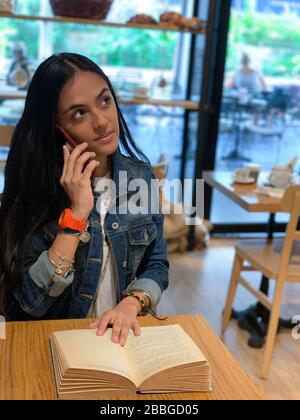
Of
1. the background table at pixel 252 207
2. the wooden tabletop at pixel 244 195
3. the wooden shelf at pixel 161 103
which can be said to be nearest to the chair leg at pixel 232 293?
the background table at pixel 252 207

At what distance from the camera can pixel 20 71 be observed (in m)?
3.44

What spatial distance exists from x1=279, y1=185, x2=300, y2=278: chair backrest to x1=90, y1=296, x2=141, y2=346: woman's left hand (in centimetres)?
117

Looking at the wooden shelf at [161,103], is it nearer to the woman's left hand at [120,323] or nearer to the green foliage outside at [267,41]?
the green foliage outside at [267,41]

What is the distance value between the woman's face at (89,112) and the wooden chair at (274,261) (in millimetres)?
1092

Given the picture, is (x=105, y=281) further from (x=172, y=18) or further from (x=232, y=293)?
(x=172, y=18)

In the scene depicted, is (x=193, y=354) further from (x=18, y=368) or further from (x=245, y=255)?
(x=245, y=255)

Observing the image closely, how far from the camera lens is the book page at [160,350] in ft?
3.34

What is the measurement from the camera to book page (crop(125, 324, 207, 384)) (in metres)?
1.02

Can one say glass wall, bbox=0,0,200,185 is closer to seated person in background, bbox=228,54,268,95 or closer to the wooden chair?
seated person in background, bbox=228,54,268,95

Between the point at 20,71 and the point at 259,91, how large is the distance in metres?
1.71

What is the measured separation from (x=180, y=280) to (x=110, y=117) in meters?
2.13

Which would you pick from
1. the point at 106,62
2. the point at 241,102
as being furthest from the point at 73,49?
the point at 241,102

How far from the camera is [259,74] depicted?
408cm

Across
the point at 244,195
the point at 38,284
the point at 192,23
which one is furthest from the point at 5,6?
the point at 38,284
